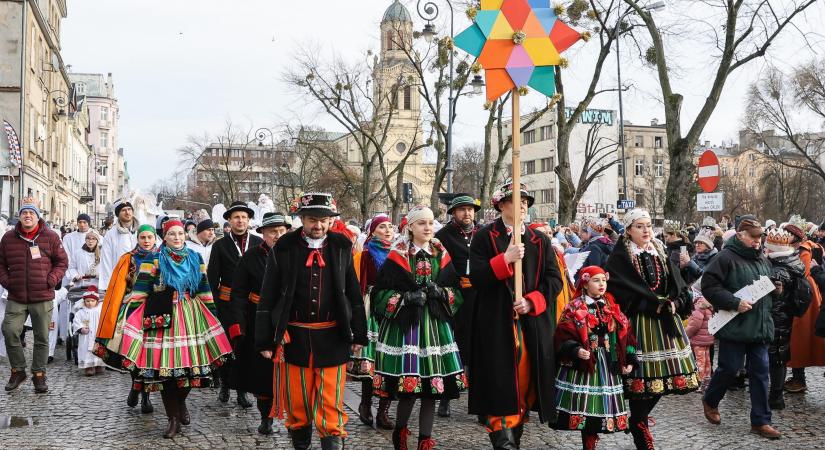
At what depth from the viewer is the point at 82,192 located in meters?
74.4

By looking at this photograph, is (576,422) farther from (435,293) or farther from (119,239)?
(119,239)

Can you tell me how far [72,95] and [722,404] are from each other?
66.4m

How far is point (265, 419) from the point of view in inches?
299

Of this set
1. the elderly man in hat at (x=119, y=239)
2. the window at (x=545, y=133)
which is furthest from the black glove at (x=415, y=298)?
the window at (x=545, y=133)

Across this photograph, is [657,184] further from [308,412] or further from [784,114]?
[308,412]

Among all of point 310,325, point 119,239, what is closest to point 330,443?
point 310,325

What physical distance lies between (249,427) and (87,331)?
14.5 ft

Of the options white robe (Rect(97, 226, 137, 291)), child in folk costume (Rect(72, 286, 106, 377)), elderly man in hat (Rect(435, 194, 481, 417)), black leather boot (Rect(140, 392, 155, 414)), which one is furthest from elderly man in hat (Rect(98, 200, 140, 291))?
elderly man in hat (Rect(435, 194, 481, 417))

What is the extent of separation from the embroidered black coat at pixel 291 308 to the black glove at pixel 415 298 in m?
0.38

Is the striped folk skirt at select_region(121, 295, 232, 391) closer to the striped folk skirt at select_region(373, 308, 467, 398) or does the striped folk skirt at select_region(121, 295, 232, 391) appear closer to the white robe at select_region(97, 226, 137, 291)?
the striped folk skirt at select_region(373, 308, 467, 398)

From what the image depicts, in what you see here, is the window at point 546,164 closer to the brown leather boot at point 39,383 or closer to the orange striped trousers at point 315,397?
the brown leather boot at point 39,383

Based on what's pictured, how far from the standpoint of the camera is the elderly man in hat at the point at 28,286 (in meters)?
9.59

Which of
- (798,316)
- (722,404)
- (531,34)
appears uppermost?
(531,34)

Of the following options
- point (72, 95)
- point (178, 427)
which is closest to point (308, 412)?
point (178, 427)
